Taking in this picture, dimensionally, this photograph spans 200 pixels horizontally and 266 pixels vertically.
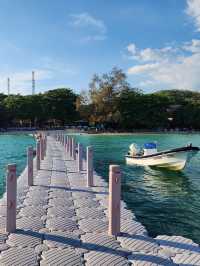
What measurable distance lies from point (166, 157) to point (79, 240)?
1357 centimetres

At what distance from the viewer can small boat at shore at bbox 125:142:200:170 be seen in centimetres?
1857

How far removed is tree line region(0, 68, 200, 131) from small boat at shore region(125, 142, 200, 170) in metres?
66.8

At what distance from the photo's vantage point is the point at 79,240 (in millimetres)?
6242

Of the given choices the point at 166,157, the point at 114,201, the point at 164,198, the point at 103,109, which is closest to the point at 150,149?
the point at 166,157

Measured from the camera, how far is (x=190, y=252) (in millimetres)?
5754

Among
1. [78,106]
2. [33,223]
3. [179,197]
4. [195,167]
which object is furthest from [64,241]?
[78,106]

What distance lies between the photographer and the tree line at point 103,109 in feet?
292

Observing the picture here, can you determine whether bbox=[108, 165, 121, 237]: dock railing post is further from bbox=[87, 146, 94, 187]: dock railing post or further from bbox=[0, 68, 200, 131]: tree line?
bbox=[0, 68, 200, 131]: tree line

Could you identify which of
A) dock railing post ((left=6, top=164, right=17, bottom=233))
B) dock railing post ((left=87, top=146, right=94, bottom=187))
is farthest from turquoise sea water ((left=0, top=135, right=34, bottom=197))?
dock railing post ((left=6, top=164, right=17, bottom=233))

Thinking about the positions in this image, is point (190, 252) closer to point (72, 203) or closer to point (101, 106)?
point (72, 203)

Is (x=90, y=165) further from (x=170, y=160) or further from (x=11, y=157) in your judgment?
(x=11, y=157)

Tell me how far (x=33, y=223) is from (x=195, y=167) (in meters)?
15.5

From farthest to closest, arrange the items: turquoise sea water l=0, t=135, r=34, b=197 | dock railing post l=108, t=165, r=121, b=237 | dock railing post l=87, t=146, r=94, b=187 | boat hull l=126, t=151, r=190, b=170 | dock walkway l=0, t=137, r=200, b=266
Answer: boat hull l=126, t=151, r=190, b=170, turquoise sea water l=0, t=135, r=34, b=197, dock railing post l=87, t=146, r=94, b=187, dock railing post l=108, t=165, r=121, b=237, dock walkway l=0, t=137, r=200, b=266

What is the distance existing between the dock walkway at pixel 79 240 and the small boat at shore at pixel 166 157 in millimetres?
9805
